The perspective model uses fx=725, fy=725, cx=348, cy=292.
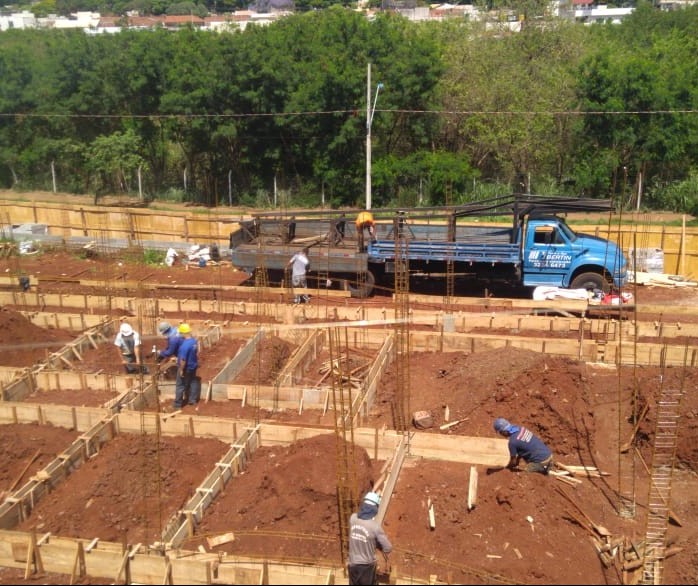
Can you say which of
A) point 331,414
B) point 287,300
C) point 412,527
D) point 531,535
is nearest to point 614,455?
point 531,535

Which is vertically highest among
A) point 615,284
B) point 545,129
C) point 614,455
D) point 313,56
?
point 313,56

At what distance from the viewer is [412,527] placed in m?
7.37

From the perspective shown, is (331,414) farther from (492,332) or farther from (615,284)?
(615,284)

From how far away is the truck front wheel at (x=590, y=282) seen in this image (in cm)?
1379

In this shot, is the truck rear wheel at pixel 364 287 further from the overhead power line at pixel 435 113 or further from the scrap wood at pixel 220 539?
the overhead power line at pixel 435 113

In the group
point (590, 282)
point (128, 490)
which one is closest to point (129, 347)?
point (128, 490)

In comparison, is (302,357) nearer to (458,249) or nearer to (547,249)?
(458,249)

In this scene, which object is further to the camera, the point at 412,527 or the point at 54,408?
the point at 54,408

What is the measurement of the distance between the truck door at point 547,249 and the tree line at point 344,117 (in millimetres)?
8240

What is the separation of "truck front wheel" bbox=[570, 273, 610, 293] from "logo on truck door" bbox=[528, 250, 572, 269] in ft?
1.15

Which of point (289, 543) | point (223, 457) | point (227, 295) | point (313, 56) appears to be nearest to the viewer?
point (289, 543)

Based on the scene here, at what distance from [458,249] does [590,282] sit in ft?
8.50

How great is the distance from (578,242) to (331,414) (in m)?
6.71

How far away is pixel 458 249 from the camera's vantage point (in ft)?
46.1
